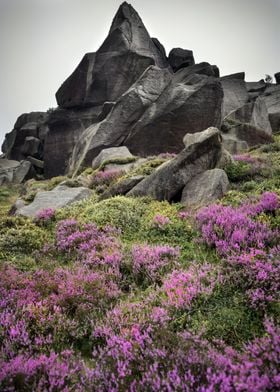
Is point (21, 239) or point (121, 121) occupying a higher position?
point (121, 121)

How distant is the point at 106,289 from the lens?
684cm

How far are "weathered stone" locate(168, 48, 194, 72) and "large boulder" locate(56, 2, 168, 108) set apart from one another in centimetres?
1008

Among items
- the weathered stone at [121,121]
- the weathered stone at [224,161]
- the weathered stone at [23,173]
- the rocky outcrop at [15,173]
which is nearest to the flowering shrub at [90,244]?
the weathered stone at [224,161]

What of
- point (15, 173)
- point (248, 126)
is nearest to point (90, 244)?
point (248, 126)

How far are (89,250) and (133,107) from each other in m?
23.1

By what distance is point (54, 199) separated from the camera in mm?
16469

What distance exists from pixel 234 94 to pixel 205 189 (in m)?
35.9

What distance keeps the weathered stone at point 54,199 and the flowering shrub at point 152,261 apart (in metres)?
7.80

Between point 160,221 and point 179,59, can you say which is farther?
point 179,59

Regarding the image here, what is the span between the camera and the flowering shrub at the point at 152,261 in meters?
7.43

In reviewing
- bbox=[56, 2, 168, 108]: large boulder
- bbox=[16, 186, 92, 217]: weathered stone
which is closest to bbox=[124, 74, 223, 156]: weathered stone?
bbox=[16, 186, 92, 217]: weathered stone

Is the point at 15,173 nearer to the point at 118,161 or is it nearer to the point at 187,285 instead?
the point at 118,161

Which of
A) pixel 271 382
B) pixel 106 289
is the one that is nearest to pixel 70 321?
pixel 106 289

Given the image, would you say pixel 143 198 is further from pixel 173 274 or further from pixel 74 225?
pixel 173 274
